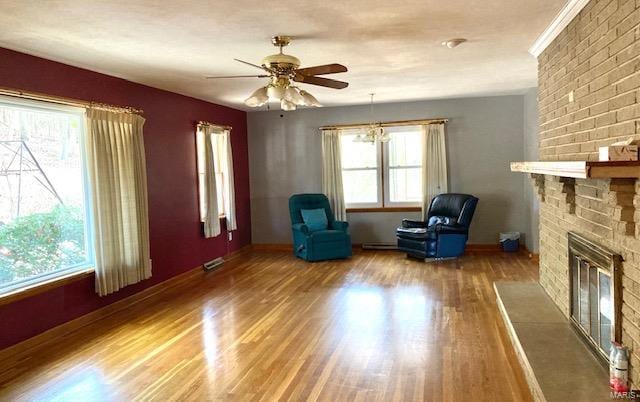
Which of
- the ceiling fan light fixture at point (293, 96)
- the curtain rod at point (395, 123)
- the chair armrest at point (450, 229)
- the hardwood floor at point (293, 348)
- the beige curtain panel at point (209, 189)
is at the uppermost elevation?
the curtain rod at point (395, 123)

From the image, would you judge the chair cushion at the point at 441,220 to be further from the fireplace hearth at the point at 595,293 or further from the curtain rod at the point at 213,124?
the fireplace hearth at the point at 595,293

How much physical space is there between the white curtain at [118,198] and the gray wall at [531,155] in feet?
16.4

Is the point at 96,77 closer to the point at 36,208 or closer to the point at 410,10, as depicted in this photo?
the point at 36,208

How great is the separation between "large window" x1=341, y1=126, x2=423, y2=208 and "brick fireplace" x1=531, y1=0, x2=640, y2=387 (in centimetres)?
368

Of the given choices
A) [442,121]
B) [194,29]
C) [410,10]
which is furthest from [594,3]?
[442,121]

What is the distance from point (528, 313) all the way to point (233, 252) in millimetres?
4992

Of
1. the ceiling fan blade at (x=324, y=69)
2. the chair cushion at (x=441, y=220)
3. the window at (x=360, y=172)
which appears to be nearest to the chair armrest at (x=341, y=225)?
the window at (x=360, y=172)

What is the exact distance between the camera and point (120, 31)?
3.29 m

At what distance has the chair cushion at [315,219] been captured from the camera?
738 centimetres

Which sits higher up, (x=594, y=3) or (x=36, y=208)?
(x=594, y=3)

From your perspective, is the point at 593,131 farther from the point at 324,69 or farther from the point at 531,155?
the point at 531,155

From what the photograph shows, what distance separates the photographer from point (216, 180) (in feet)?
22.9

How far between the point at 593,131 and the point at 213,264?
17.3 feet

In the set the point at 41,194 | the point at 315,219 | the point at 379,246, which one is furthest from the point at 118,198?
the point at 379,246
